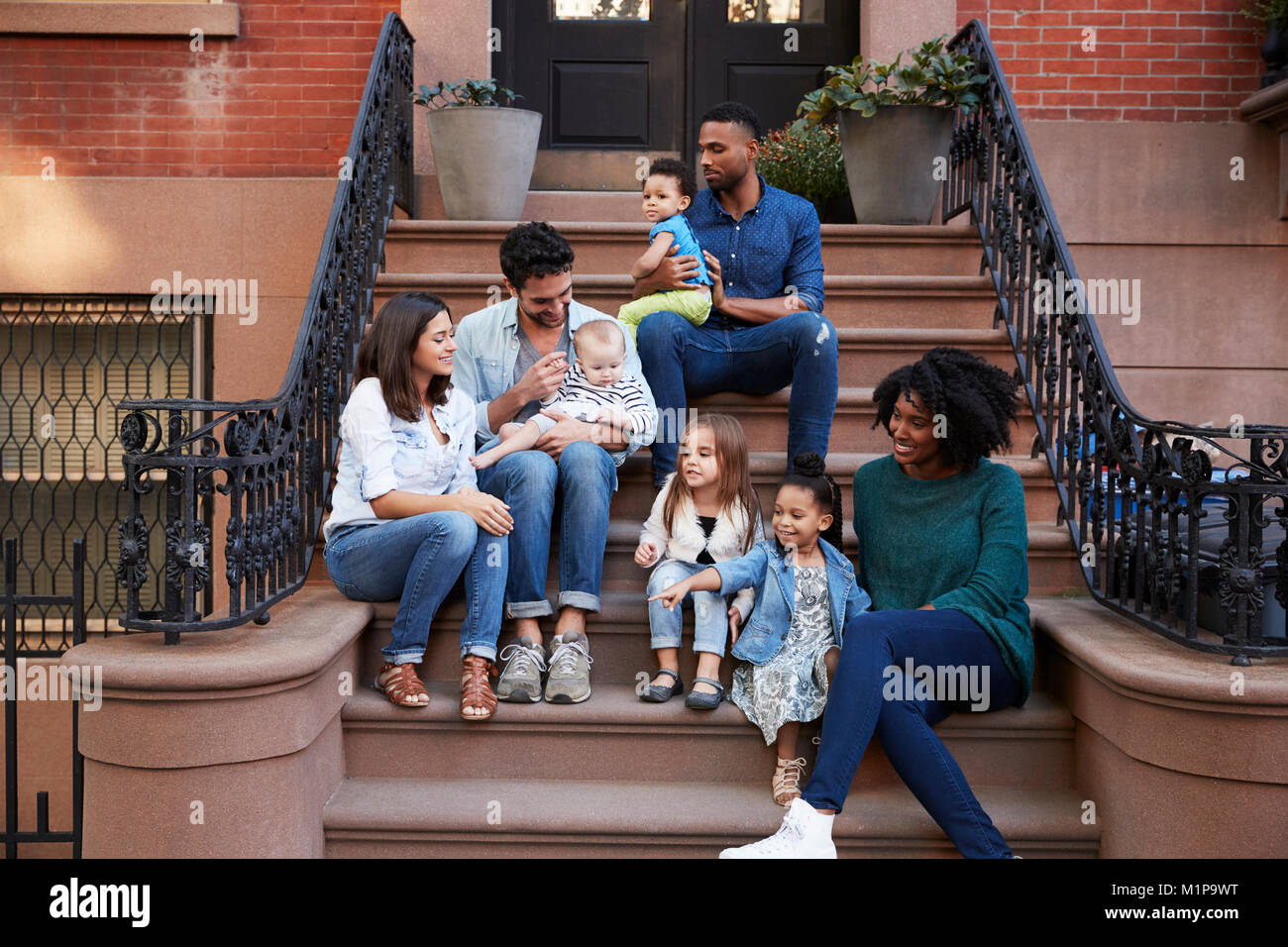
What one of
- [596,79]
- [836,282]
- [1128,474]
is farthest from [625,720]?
[596,79]

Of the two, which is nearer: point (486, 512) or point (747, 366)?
point (486, 512)

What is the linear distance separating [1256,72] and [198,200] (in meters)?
5.40

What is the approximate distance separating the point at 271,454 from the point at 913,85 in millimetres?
3638

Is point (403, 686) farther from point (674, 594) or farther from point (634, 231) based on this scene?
point (634, 231)

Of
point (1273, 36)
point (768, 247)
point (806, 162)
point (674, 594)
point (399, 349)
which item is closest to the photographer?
point (674, 594)

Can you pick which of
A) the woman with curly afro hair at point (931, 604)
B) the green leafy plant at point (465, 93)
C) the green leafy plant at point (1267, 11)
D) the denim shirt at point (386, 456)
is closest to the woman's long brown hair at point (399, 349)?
the denim shirt at point (386, 456)

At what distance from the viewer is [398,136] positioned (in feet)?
18.0

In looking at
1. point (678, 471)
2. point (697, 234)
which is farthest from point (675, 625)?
point (697, 234)

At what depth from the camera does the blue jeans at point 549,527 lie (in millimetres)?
3408

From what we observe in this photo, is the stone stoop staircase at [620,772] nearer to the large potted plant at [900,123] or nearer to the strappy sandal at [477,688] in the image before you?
the strappy sandal at [477,688]

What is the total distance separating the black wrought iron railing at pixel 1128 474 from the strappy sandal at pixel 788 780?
1.06 metres

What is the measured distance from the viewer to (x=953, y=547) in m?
3.25

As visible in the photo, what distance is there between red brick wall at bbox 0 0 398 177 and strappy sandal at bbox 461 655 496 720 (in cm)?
352
